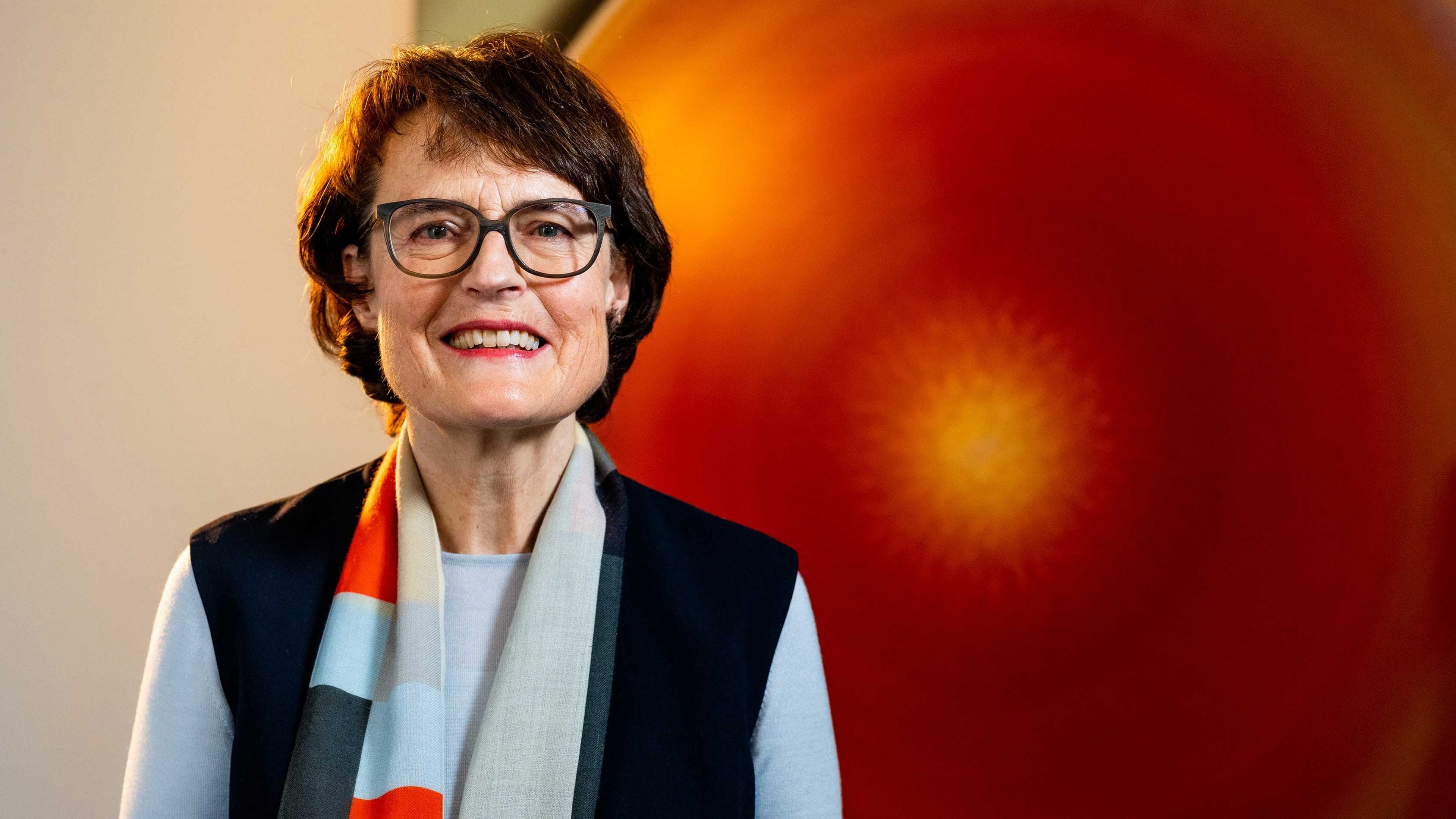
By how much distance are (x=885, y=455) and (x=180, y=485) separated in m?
0.96

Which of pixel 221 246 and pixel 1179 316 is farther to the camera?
pixel 221 246

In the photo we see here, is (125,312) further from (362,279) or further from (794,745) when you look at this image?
(794,745)

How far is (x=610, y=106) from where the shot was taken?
0.97 metres

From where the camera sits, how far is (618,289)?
1.04 metres

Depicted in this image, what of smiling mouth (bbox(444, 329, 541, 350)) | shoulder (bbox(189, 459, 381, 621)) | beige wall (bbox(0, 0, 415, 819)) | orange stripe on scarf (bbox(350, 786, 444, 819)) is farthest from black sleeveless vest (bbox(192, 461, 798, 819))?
beige wall (bbox(0, 0, 415, 819))

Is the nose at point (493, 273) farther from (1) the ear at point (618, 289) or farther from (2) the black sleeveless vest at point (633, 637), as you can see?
(2) the black sleeveless vest at point (633, 637)

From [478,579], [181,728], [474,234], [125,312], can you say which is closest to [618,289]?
[474,234]

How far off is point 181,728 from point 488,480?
35cm

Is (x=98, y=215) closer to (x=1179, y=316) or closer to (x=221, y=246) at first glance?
(x=221, y=246)

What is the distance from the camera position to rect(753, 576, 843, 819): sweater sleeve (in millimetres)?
989

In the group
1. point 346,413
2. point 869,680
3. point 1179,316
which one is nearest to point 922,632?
point 869,680

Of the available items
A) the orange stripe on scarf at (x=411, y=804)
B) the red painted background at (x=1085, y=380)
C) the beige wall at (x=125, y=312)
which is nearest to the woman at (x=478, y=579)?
the orange stripe on scarf at (x=411, y=804)

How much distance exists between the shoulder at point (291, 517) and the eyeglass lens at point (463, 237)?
0.29m

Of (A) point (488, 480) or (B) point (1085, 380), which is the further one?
(B) point (1085, 380)
